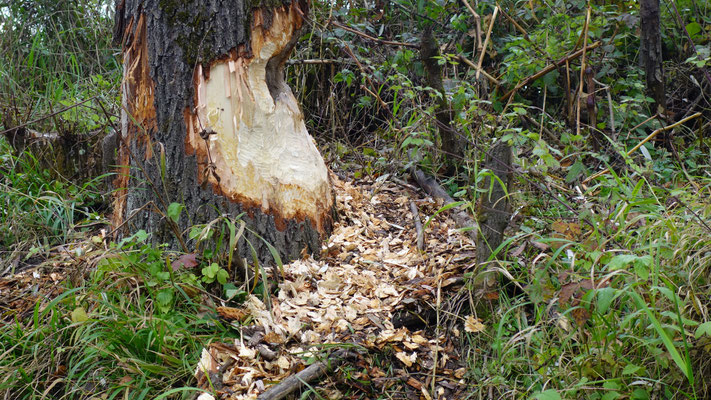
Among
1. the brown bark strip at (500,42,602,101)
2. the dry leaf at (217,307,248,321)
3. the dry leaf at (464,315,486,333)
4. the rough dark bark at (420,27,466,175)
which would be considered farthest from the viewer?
the brown bark strip at (500,42,602,101)

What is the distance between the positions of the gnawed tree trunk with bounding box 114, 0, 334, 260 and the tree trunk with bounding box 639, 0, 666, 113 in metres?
2.32

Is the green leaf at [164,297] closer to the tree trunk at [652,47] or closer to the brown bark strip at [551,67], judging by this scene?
the brown bark strip at [551,67]

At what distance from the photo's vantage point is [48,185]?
4207 mm

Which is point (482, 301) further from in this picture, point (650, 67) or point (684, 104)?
point (684, 104)

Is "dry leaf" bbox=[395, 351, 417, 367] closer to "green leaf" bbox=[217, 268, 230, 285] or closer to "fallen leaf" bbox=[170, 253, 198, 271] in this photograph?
"green leaf" bbox=[217, 268, 230, 285]

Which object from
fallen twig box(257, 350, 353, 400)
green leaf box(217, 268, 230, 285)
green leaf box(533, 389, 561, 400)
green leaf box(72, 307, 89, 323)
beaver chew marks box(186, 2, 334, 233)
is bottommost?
Result: fallen twig box(257, 350, 353, 400)

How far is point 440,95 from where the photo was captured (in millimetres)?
3633

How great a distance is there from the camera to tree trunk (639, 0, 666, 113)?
12.4 feet

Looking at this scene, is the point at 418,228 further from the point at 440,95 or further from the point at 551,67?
the point at 551,67

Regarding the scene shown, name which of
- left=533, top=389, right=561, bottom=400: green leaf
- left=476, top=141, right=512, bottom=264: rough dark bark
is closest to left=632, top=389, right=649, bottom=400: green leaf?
left=533, top=389, right=561, bottom=400: green leaf

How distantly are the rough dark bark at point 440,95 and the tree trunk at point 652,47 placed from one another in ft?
4.55

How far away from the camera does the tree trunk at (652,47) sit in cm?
377

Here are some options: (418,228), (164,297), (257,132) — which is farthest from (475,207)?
(164,297)

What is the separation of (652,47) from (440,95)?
60.8 inches
